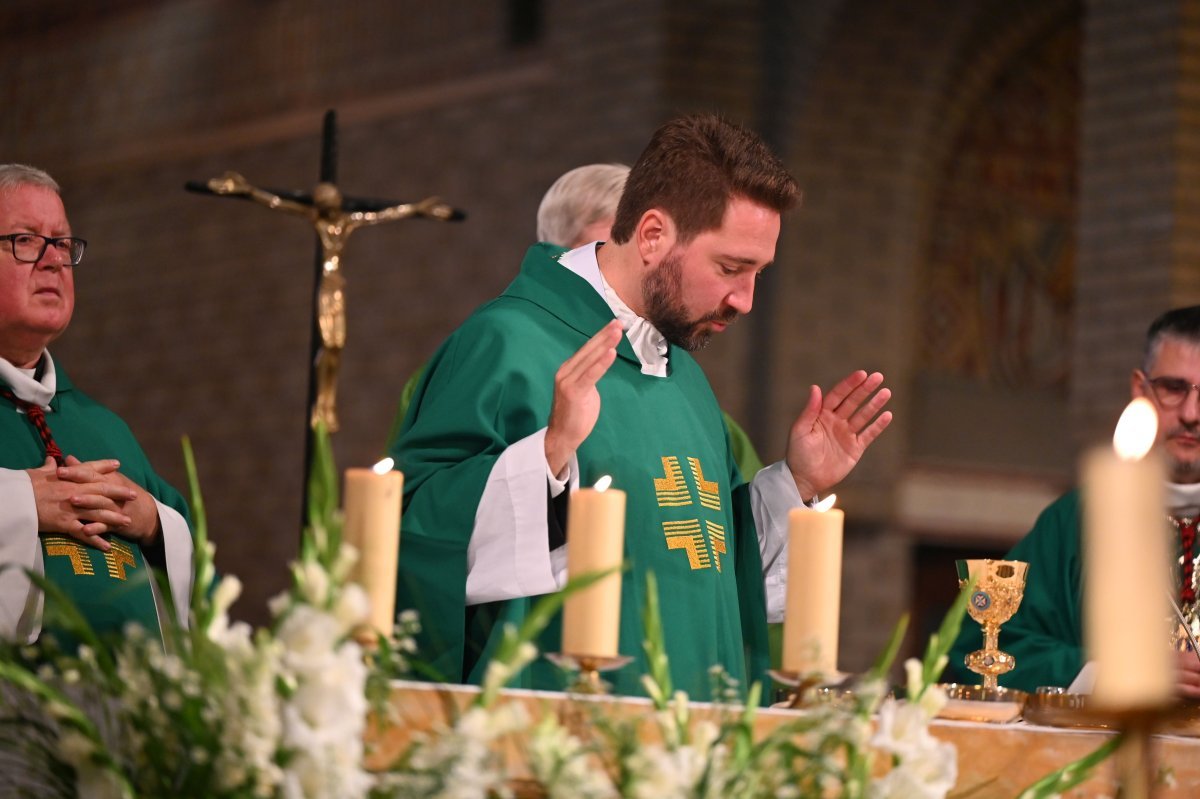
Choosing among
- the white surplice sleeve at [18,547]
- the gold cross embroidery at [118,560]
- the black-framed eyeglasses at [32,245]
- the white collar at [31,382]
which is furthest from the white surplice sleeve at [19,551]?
the black-framed eyeglasses at [32,245]

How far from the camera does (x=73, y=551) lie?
350 centimetres

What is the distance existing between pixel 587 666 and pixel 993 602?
131cm

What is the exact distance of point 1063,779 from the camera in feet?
6.38

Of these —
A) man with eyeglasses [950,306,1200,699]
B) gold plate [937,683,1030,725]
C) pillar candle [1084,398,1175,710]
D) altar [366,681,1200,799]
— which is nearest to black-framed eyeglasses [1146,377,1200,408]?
man with eyeglasses [950,306,1200,699]

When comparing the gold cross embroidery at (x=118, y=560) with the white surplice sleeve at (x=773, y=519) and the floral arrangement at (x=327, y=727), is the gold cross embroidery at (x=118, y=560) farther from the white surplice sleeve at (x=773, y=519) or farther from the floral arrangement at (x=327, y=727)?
the floral arrangement at (x=327, y=727)

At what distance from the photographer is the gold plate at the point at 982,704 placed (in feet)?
8.95

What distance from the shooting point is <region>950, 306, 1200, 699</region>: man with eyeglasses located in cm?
421

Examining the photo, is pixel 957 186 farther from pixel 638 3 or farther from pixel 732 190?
pixel 732 190

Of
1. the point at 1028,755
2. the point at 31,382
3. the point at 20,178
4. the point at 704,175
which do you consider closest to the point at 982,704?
the point at 1028,755

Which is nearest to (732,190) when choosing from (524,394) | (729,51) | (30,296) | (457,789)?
(524,394)

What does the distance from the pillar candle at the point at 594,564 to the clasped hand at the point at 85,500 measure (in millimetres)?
1628

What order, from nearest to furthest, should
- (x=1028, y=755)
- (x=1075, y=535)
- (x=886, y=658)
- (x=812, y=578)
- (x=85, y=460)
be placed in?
(x=886, y=658) → (x=812, y=578) → (x=1028, y=755) → (x=85, y=460) → (x=1075, y=535)

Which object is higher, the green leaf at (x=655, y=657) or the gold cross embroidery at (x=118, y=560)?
the gold cross embroidery at (x=118, y=560)

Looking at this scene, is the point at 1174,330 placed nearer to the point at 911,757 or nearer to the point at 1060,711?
the point at 1060,711
